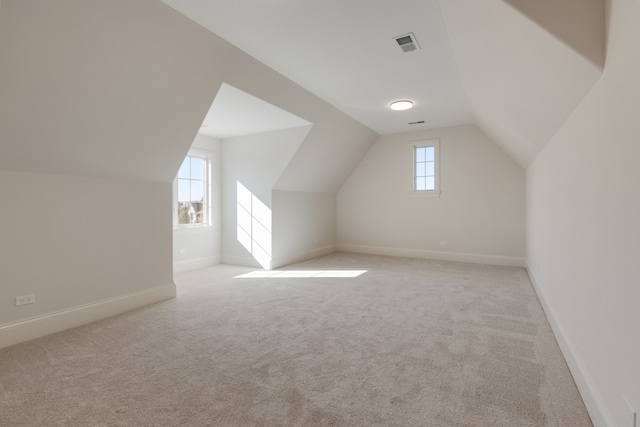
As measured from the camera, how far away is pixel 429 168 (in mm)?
6680

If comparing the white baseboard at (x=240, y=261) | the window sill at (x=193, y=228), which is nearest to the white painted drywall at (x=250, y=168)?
the white baseboard at (x=240, y=261)

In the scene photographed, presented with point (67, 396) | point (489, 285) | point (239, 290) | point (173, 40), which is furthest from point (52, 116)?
point (489, 285)

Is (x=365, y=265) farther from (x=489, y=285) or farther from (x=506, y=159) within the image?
(x=506, y=159)

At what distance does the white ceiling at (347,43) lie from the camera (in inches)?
98.6

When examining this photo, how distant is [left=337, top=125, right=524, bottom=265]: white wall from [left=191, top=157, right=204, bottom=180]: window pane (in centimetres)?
329

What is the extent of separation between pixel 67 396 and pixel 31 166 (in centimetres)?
200

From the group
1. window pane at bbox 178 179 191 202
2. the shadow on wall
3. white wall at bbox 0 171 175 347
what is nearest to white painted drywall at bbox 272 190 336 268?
the shadow on wall

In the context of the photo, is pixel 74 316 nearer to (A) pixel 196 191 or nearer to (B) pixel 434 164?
(A) pixel 196 191

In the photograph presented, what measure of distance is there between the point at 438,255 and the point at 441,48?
436 cm

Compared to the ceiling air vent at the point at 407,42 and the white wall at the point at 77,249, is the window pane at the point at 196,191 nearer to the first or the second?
the white wall at the point at 77,249

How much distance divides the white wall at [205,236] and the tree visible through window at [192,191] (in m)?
0.17

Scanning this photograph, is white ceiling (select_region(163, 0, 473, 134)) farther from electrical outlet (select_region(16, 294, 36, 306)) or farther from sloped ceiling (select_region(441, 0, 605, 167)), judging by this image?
electrical outlet (select_region(16, 294, 36, 306))

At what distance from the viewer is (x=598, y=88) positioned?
1722mm

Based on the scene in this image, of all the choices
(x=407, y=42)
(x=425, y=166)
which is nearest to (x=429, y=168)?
(x=425, y=166)
